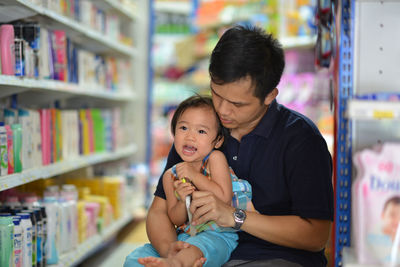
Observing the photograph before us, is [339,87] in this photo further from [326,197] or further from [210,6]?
[210,6]

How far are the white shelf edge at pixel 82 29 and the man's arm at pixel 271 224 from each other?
4.75 feet

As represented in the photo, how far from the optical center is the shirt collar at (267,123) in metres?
1.92

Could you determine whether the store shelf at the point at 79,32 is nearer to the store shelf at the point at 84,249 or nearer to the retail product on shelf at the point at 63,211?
the retail product on shelf at the point at 63,211

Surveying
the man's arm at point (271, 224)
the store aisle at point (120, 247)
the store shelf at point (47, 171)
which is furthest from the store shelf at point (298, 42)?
the man's arm at point (271, 224)

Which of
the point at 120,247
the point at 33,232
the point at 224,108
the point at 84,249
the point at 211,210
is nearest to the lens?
the point at 211,210

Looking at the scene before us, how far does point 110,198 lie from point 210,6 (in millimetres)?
3038

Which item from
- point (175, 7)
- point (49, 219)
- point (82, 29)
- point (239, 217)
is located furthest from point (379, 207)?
point (175, 7)

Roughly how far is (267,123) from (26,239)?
1300mm

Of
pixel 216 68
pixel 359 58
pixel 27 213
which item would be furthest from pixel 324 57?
pixel 27 213

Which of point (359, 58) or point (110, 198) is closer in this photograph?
point (359, 58)

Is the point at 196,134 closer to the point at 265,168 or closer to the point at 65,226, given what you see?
the point at 265,168

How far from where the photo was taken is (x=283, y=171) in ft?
6.18

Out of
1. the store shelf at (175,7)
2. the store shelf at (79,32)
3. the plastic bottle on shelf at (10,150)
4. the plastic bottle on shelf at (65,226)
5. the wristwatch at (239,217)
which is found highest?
the store shelf at (175,7)

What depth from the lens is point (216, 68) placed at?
1.80 m
